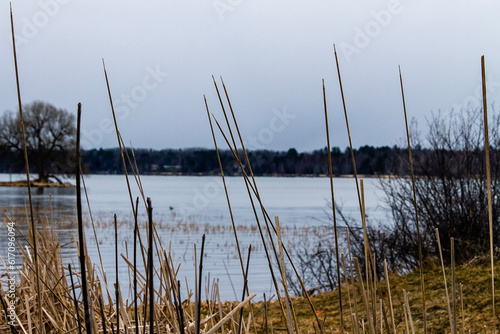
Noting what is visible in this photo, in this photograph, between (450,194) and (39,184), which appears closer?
(450,194)

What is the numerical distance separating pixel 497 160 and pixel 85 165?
145 ft

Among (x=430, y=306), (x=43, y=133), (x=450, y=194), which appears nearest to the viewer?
(x=430, y=306)

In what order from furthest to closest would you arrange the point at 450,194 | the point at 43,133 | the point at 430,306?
the point at 43,133
the point at 450,194
the point at 430,306

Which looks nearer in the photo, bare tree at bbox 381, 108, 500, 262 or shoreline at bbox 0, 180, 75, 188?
bare tree at bbox 381, 108, 500, 262

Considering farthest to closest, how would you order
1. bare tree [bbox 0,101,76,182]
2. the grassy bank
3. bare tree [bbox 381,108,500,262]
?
bare tree [bbox 0,101,76,182], bare tree [bbox 381,108,500,262], the grassy bank

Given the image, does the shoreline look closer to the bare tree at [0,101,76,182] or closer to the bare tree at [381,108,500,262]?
the bare tree at [0,101,76,182]

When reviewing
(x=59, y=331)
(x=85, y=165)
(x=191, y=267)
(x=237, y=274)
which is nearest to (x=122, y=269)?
(x=191, y=267)

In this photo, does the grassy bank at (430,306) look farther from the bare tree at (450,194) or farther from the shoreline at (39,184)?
→ the shoreline at (39,184)

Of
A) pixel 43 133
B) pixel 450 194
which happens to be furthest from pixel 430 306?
pixel 43 133


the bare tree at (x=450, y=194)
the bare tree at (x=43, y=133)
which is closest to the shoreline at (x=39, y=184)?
the bare tree at (x=43, y=133)

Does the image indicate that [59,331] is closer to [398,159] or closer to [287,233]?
[398,159]

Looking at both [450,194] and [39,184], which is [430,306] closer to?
[450,194]

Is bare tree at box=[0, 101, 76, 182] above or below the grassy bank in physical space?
above

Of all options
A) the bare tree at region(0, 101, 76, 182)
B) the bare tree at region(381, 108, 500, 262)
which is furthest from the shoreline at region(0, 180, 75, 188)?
the bare tree at region(381, 108, 500, 262)
